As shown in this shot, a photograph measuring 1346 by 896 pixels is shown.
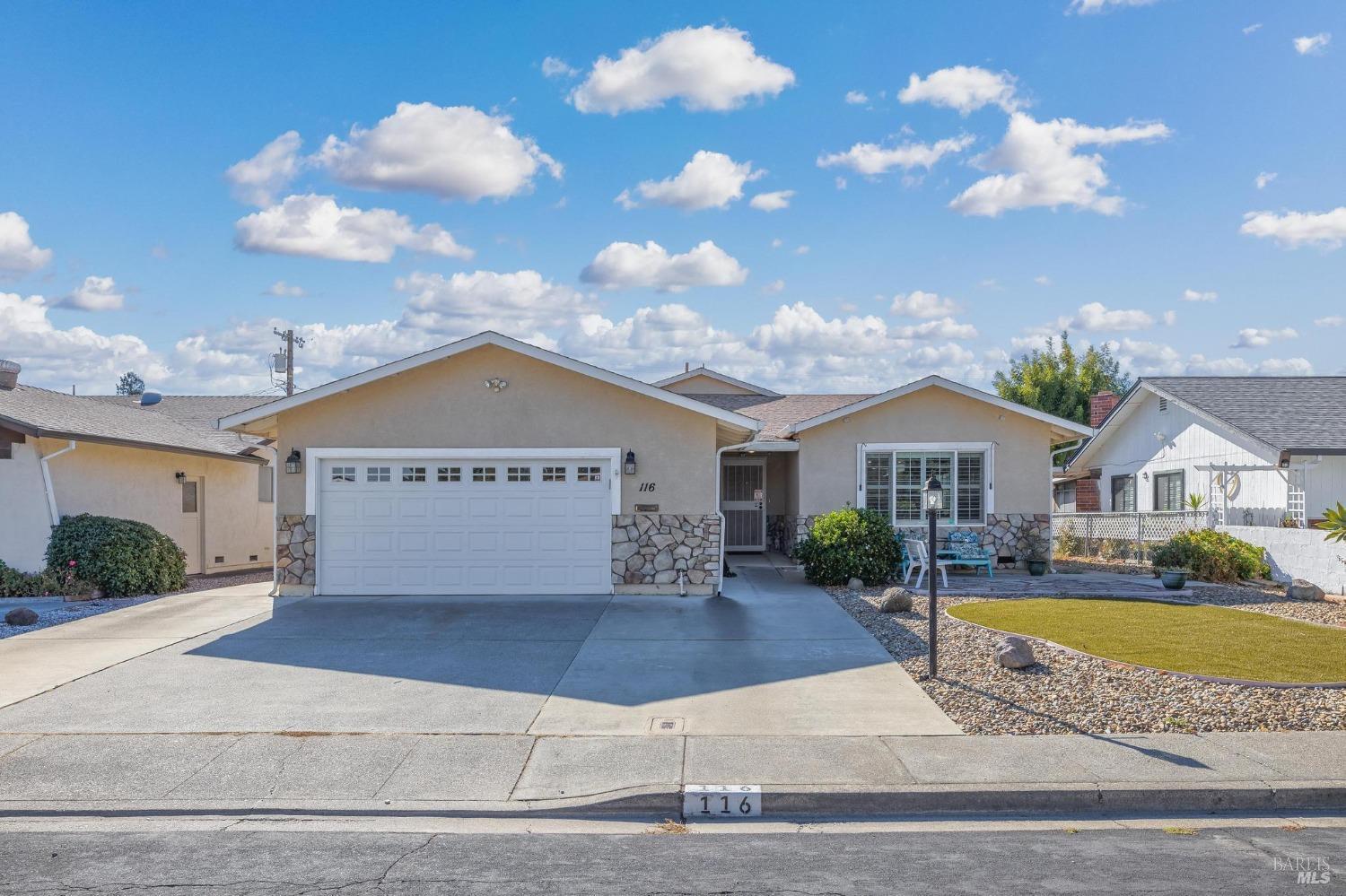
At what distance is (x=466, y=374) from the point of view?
51.4 feet

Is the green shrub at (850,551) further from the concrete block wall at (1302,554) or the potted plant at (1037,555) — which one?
the concrete block wall at (1302,554)

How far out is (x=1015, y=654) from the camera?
9.99 meters

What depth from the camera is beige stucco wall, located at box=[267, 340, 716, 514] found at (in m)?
15.6

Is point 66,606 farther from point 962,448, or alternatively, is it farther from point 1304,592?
point 1304,592

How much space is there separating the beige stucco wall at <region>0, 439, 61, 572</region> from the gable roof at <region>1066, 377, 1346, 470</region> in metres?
21.1

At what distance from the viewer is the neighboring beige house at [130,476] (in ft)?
55.4

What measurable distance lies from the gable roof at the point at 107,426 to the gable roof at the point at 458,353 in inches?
145

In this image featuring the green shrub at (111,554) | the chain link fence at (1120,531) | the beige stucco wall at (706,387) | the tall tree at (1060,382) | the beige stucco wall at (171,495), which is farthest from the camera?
the tall tree at (1060,382)

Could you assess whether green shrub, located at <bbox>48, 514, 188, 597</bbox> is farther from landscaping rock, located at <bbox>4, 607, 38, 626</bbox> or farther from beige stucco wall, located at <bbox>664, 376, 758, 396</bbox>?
beige stucco wall, located at <bbox>664, 376, 758, 396</bbox>

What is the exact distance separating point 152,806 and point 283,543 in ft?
30.8

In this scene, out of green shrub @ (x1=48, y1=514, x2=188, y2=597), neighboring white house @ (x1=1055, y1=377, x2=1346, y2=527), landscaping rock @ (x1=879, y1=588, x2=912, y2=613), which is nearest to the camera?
landscaping rock @ (x1=879, y1=588, x2=912, y2=613)

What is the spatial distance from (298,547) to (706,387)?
13703mm

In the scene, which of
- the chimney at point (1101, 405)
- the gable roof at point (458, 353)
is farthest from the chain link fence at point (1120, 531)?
the gable roof at point (458, 353)

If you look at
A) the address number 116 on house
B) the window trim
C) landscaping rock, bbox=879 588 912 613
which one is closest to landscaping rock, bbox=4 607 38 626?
the address number 116 on house
